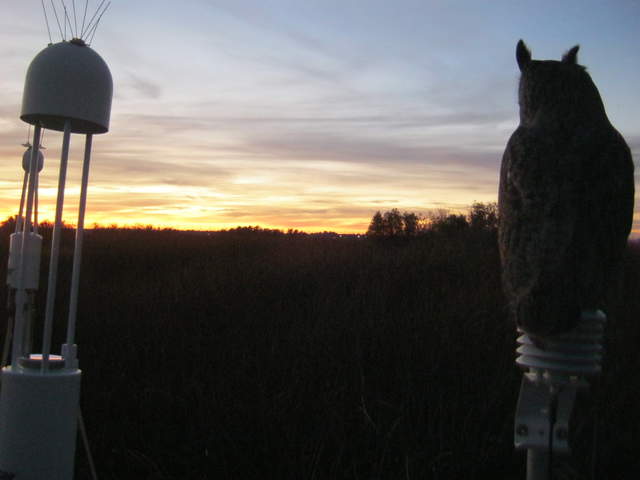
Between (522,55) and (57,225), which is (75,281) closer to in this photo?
(57,225)

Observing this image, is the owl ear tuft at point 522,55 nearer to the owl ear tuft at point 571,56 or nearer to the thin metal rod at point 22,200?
the owl ear tuft at point 571,56

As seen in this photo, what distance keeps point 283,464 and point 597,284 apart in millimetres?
2503

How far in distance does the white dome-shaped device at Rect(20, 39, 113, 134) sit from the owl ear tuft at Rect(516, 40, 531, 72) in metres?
1.67

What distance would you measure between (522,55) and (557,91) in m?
0.11

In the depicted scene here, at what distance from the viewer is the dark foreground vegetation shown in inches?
135

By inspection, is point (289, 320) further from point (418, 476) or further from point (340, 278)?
point (418, 476)

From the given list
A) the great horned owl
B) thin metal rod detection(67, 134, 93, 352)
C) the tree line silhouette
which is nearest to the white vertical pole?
thin metal rod detection(67, 134, 93, 352)

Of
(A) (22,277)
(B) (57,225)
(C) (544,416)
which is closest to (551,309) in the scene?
(C) (544,416)

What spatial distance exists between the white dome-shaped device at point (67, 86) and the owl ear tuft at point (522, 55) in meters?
1.67

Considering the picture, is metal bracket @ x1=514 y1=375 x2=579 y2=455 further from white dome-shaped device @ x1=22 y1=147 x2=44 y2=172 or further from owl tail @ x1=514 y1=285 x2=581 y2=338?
white dome-shaped device @ x1=22 y1=147 x2=44 y2=172

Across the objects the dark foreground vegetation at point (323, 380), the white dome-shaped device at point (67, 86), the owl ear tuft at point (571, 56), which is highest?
the white dome-shaped device at point (67, 86)

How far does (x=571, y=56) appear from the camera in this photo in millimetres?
1216

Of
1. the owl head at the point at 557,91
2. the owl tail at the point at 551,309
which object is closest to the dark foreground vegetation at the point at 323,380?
the owl tail at the point at 551,309

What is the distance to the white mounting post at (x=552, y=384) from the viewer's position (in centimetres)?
114
